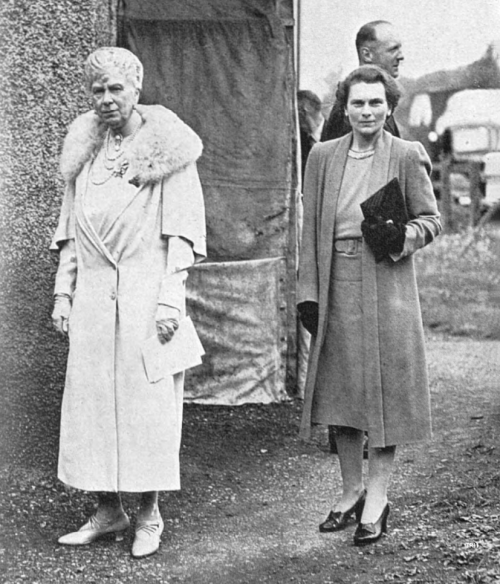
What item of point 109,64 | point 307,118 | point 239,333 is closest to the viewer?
point 109,64

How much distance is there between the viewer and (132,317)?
4254 millimetres

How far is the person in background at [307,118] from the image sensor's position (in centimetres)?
765

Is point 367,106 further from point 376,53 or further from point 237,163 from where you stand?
point 237,163

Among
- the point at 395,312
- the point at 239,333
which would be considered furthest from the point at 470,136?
the point at 395,312

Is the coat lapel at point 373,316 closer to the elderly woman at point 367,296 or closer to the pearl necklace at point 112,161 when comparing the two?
the elderly woman at point 367,296

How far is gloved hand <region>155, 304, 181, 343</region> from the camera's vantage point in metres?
4.21

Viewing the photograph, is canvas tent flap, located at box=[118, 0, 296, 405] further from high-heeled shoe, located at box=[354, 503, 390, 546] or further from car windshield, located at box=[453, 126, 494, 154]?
car windshield, located at box=[453, 126, 494, 154]

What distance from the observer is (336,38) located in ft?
36.9

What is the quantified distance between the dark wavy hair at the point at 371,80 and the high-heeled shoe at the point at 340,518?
5.58 feet

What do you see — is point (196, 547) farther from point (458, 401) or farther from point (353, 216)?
point (458, 401)

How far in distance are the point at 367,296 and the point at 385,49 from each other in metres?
1.94

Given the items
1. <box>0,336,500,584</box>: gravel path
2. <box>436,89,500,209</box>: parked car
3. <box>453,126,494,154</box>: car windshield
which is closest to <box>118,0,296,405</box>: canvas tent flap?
<box>0,336,500,584</box>: gravel path

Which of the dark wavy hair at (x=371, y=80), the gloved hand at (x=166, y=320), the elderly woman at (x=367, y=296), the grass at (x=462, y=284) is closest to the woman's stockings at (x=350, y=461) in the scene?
the elderly woman at (x=367, y=296)

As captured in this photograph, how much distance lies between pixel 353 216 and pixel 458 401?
11.4 feet
